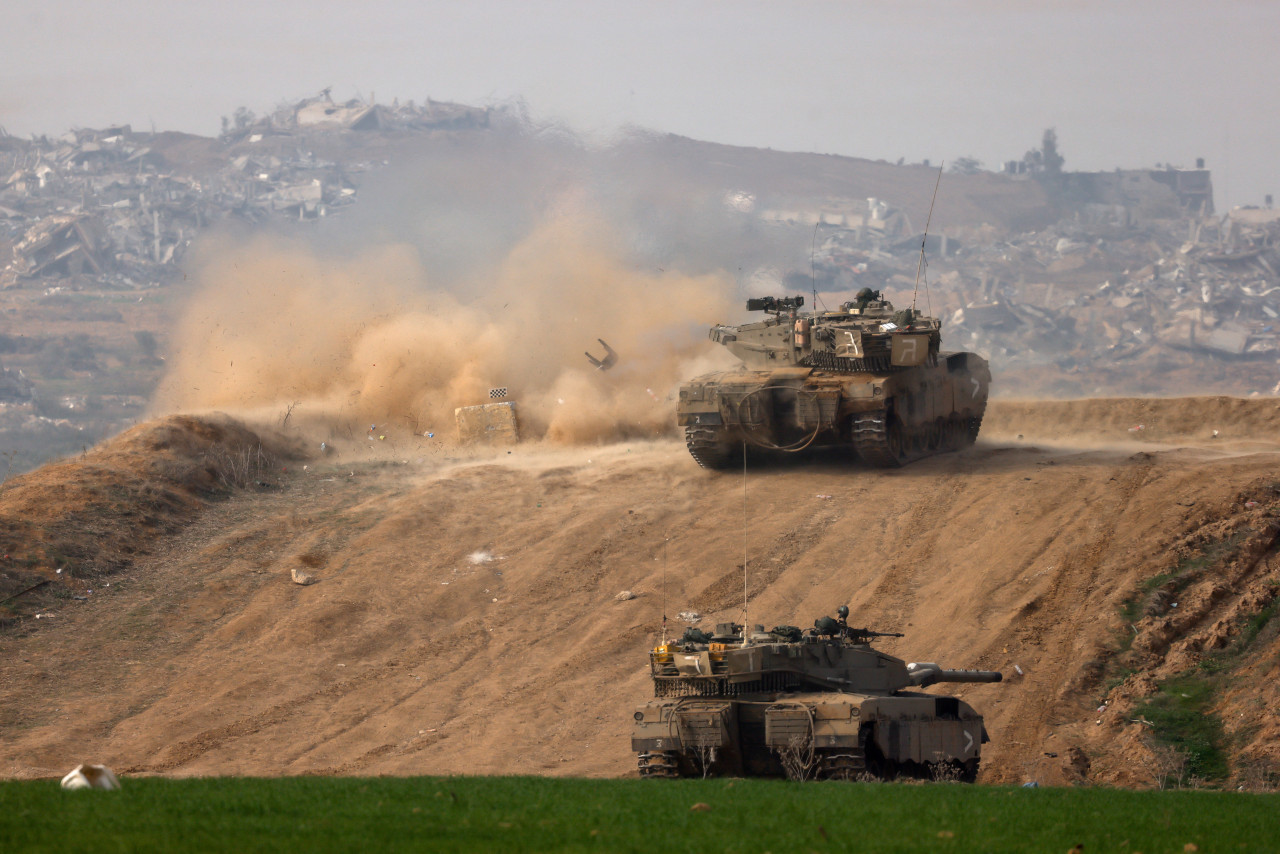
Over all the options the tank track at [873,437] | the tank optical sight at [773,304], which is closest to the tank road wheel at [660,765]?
the tank track at [873,437]

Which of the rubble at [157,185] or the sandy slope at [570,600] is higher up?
the rubble at [157,185]

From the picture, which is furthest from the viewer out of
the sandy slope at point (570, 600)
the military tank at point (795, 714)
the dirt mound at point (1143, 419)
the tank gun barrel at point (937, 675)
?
the dirt mound at point (1143, 419)

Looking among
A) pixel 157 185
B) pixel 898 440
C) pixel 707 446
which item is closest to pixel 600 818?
pixel 707 446

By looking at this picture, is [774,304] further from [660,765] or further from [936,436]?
[660,765]

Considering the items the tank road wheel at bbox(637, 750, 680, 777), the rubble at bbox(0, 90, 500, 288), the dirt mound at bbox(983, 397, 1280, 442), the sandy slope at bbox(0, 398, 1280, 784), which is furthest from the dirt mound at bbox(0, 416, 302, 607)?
the rubble at bbox(0, 90, 500, 288)

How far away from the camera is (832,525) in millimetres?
21578

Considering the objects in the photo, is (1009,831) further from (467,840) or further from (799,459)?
(799,459)

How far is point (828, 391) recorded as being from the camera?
918 inches

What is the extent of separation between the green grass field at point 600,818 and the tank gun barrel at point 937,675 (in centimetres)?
311

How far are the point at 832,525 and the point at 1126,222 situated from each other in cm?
8101

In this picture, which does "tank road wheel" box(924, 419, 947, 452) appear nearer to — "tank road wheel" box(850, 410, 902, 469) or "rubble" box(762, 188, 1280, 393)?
"tank road wheel" box(850, 410, 902, 469)

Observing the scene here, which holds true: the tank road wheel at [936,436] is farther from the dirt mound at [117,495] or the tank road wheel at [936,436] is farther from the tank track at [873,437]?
the dirt mound at [117,495]

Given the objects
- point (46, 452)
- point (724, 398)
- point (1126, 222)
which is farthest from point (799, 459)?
point (1126, 222)

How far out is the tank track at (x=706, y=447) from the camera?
24.2 metres
